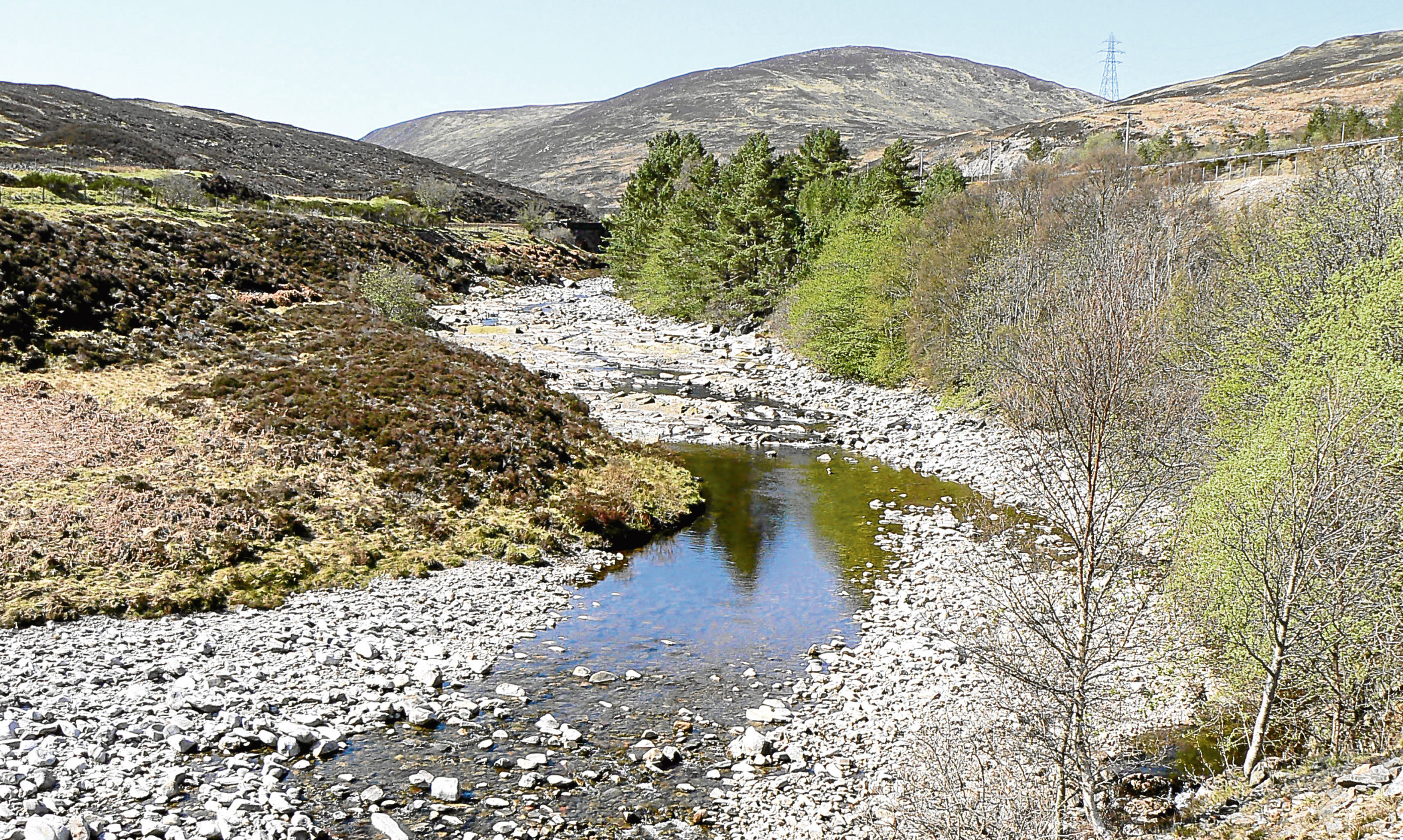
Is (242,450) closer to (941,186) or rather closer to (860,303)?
(860,303)

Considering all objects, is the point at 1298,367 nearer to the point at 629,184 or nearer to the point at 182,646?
the point at 182,646

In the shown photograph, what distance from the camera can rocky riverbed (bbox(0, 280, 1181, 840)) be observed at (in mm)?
11898

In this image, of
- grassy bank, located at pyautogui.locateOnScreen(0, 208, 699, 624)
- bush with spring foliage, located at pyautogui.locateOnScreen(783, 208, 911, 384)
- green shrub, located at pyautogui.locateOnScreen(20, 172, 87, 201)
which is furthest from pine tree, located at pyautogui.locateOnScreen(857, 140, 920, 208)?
green shrub, located at pyautogui.locateOnScreen(20, 172, 87, 201)

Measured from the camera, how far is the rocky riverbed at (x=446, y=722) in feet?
39.0

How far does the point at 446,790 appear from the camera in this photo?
12359 millimetres

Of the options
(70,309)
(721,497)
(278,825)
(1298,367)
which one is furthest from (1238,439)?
(70,309)

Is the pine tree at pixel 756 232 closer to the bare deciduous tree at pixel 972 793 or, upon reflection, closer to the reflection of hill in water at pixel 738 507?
the reflection of hill in water at pixel 738 507

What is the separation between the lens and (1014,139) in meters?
111

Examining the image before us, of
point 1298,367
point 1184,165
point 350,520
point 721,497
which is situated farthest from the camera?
point 1184,165

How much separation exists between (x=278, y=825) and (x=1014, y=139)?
11532 centimetres

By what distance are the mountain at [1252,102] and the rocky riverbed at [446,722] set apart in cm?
8473

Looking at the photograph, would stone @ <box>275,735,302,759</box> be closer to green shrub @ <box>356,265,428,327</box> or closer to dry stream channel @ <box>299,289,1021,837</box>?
dry stream channel @ <box>299,289,1021,837</box>

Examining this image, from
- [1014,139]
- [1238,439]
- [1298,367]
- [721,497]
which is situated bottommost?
[721,497]

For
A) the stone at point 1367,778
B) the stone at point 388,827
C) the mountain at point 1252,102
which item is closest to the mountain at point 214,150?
the mountain at point 1252,102
